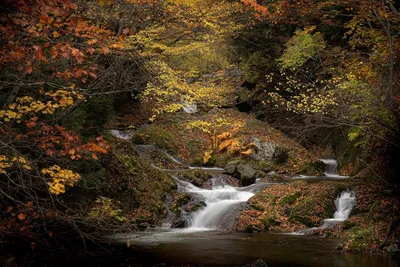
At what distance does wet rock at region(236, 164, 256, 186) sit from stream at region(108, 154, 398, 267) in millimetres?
1142

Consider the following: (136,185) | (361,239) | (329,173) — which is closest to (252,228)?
(361,239)

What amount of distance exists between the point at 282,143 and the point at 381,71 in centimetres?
1179

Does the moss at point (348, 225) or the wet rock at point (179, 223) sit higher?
the moss at point (348, 225)

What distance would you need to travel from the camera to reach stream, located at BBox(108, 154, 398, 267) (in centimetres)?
948

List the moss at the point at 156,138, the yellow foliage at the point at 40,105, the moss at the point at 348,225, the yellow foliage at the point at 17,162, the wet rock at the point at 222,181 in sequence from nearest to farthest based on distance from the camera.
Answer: the yellow foliage at the point at 17,162 < the yellow foliage at the point at 40,105 < the moss at the point at 348,225 < the wet rock at the point at 222,181 < the moss at the point at 156,138

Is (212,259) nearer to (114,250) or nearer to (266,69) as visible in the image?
(114,250)

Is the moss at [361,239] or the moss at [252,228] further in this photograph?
the moss at [252,228]

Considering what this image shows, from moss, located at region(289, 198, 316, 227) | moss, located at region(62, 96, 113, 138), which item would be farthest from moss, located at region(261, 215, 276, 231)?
moss, located at region(62, 96, 113, 138)

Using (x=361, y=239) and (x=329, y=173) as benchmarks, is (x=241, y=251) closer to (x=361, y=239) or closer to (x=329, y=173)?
(x=361, y=239)

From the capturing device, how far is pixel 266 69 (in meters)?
25.0

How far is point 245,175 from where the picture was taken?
18.1m

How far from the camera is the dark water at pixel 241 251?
9.38 meters

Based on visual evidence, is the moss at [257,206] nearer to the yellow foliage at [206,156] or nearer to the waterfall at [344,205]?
the waterfall at [344,205]

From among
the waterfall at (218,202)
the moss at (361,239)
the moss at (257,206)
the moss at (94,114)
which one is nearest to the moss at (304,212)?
the moss at (257,206)
